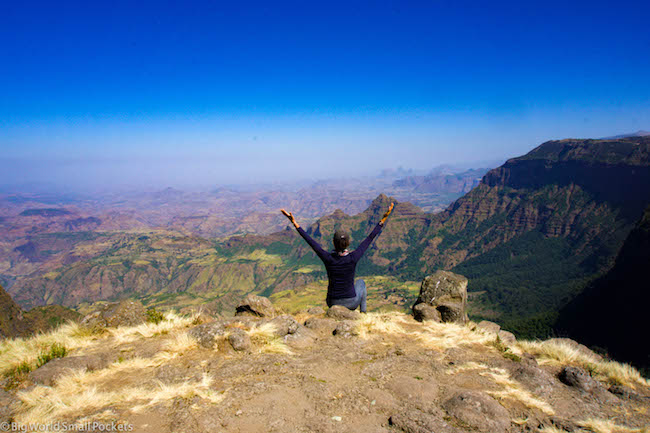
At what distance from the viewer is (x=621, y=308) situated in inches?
4419

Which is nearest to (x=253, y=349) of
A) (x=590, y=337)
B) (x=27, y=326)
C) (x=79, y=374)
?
(x=79, y=374)

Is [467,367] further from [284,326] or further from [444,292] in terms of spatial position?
A: [444,292]

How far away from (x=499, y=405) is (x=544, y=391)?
186cm

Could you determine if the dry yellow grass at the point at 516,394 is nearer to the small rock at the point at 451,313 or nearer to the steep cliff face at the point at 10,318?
the small rock at the point at 451,313

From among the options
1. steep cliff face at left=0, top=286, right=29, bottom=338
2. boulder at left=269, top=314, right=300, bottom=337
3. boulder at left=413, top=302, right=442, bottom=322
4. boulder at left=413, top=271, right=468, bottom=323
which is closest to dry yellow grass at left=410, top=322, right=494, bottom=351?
boulder at left=413, top=302, right=442, bottom=322

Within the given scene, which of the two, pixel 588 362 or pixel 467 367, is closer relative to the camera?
pixel 467 367

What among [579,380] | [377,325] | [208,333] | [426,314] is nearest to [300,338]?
[208,333]

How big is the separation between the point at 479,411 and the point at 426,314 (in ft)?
23.9

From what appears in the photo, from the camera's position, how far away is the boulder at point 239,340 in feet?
30.2

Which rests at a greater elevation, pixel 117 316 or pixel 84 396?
pixel 84 396

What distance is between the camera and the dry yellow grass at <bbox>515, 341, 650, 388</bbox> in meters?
8.37

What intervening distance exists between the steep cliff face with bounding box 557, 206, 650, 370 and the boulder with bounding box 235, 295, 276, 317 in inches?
4402

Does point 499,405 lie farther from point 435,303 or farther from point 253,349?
point 435,303

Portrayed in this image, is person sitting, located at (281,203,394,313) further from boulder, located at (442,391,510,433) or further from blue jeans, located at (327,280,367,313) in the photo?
boulder, located at (442,391,510,433)
